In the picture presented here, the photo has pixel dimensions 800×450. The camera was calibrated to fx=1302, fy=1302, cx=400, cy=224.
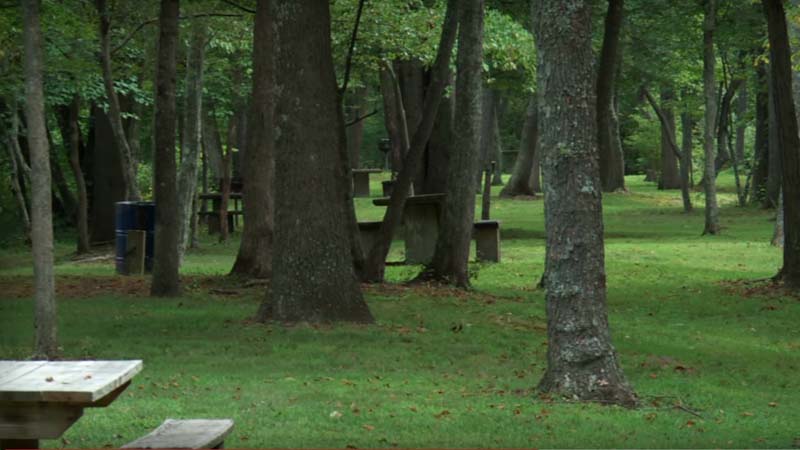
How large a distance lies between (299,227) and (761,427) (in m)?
6.49

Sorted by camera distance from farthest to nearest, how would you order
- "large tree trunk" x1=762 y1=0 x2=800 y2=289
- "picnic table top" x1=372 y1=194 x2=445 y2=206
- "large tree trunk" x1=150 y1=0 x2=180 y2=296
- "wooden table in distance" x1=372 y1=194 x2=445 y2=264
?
"wooden table in distance" x1=372 y1=194 x2=445 y2=264, "picnic table top" x1=372 y1=194 x2=445 y2=206, "large tree trunk" x1=762 y1=0 x2=800 y2=289, "large tree trunk" x1=150 y1=0 x2=180 y2=296

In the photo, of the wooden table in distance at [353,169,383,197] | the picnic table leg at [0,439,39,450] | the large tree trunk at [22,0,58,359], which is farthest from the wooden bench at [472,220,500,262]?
the wooden table in distance at [353,169,383,197]

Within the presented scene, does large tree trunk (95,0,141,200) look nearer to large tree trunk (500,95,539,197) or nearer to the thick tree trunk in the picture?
large tree trunk (500,95,539,197)

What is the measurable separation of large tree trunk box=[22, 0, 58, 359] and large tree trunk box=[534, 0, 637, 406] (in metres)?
4.32

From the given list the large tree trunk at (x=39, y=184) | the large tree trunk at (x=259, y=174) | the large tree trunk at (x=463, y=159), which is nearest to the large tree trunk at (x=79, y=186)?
the large tree trunk at (x=259, y=174)

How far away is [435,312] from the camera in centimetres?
1589

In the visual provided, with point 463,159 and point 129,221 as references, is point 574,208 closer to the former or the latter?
point 463,159

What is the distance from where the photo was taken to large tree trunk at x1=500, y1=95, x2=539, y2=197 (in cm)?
4212

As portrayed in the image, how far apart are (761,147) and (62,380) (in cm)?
3857

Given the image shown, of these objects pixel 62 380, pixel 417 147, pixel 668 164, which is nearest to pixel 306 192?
pixel 417 147

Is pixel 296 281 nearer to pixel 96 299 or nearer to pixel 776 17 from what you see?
pixel 96 299

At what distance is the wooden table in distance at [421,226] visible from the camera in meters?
23.0

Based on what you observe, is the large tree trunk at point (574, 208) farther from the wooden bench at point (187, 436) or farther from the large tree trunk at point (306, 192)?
the large tree trunk at point (306, 192)

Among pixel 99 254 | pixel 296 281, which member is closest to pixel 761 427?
pixel 296 281
